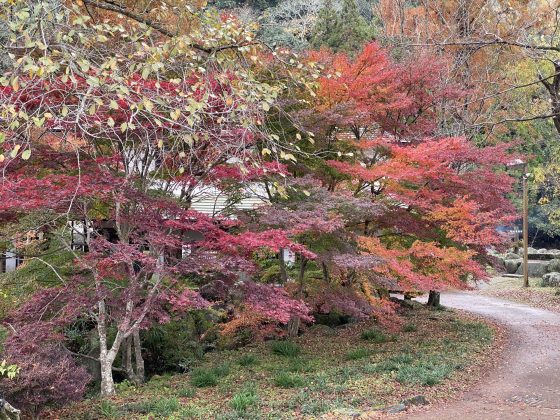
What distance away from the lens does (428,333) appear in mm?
11961

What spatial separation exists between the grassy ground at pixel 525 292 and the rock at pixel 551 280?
10.5 inches

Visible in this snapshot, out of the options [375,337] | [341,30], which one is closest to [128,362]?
[375,337]

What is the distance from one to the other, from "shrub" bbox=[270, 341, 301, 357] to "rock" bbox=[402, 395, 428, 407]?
3.05 meters

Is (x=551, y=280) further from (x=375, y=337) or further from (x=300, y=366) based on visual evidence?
(x=300, y=366)

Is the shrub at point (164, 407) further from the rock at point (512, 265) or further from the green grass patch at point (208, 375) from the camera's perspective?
the rock at point (512, 265)

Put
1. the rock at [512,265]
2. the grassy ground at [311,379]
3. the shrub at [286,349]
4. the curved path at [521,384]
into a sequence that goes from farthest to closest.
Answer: the rock at [512,265], the shrub at [286,349], the curved path at [521,384], the grassy ground at [311,379]

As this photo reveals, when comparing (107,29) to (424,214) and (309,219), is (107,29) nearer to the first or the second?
(309,219)

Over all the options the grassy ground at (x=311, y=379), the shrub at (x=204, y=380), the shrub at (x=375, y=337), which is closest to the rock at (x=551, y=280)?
the grassy ground at (x=311, y=379)

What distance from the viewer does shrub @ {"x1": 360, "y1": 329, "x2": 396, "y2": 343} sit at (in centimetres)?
1099

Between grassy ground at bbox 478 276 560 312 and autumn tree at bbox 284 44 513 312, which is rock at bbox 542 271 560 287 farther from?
autumn tree at bbox 284 44 513 312

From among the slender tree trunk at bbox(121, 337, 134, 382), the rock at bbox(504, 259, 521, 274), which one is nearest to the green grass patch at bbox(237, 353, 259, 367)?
the slender tree trunk at bbox(121, 337, 134, 382)

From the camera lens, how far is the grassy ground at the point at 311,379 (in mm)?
6562

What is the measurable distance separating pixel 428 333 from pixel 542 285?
38.5ft

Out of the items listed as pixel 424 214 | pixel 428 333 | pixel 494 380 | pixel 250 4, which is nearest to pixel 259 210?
pixel 424 214
